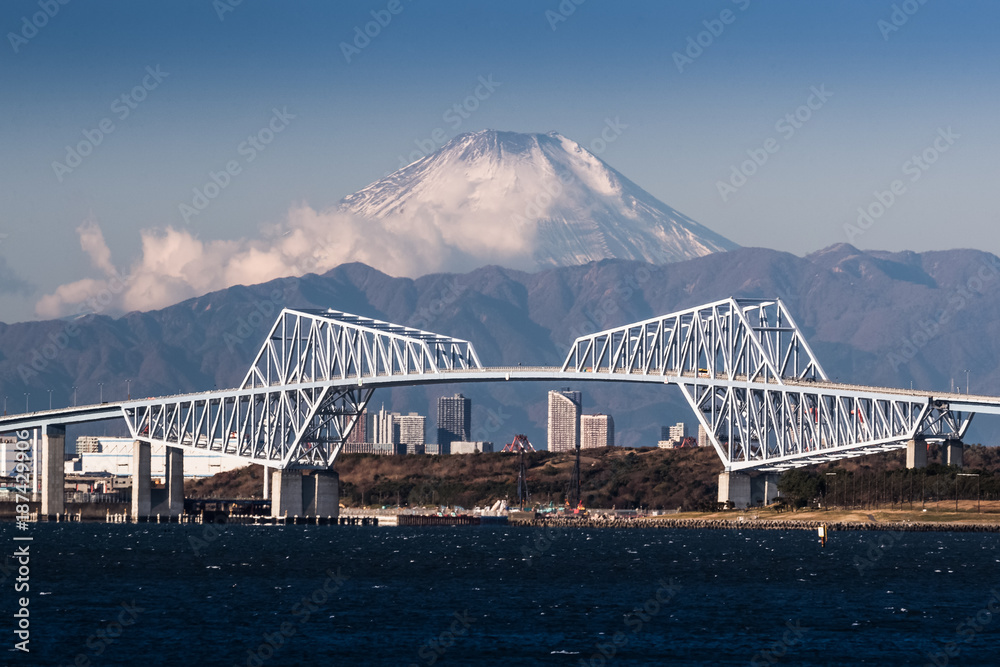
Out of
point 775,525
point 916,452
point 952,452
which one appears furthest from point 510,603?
point 952,452

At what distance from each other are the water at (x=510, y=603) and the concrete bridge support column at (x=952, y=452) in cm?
2607

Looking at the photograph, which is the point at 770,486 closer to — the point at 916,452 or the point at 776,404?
the point at 776,404

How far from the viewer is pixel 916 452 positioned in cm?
16475

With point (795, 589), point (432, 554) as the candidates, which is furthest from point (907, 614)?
point (432, 554)

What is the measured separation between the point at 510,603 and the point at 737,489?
10968cm

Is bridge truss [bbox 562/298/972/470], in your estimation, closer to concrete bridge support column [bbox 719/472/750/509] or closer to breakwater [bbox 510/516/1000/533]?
concrete bridge support column [bbox 719/472/750/509]

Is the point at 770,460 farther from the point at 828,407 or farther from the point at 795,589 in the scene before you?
the point at 795,589

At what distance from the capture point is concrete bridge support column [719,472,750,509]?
189 meters

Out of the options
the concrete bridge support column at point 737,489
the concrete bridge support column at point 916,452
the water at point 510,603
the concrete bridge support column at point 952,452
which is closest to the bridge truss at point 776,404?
the concrete bridge support column at point 916,452

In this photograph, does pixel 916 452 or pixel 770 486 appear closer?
pixel 916 452

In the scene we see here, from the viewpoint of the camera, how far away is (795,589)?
91.5 m

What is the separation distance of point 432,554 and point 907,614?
185 ft

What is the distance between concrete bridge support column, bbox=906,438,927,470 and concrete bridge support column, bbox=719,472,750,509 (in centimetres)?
2642

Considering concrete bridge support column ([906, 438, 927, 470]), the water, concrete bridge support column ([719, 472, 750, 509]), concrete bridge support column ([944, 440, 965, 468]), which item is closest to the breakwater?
concrete bridge support column ([906, 438, 927, 470])
